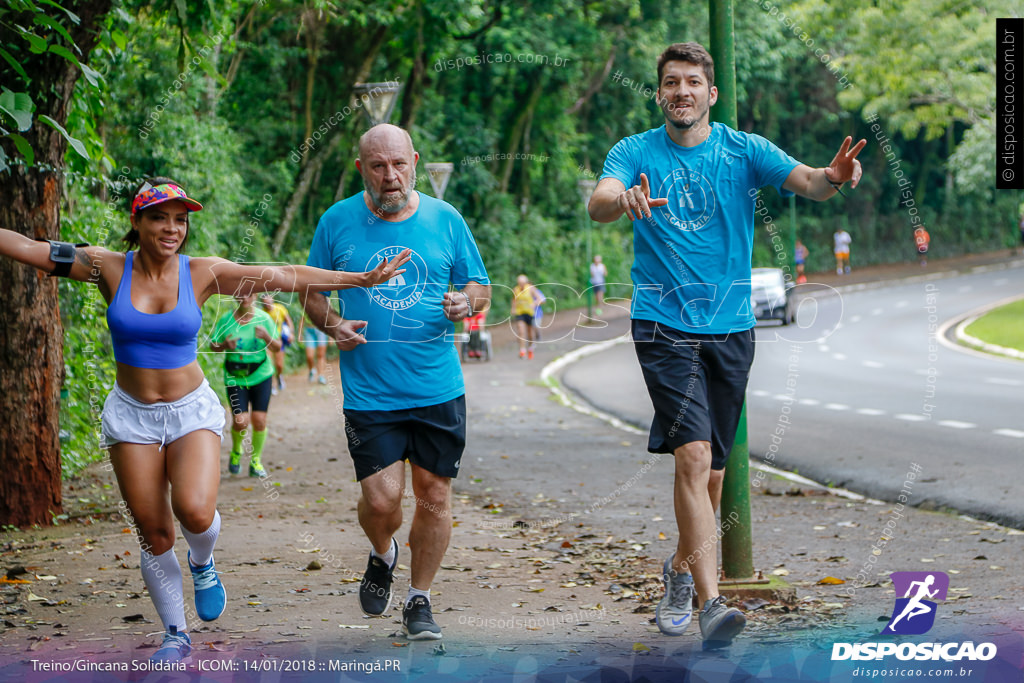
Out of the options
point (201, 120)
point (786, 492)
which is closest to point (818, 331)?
point (201, 120)

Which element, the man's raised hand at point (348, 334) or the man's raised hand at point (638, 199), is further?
the man's raised hand at point (348, 334)

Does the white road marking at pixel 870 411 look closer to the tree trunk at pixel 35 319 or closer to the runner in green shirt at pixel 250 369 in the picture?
the runner in green shirt at pixel 250 369

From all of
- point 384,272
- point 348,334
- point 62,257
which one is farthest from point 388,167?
point 62,257

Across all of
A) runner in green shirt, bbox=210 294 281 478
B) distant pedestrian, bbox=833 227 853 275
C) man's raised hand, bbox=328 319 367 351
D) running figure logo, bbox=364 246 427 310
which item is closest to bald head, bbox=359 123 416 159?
running figure logo, bbox=364 246 427 310

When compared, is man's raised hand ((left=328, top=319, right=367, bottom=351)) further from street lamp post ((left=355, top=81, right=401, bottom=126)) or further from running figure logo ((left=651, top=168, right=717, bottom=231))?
street lamp post ((left=355, top=81, right=401, bottom=126))

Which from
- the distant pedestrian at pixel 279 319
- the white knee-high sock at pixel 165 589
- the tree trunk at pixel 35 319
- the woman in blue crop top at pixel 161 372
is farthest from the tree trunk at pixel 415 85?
the white knee-high sock at pixel 165 589

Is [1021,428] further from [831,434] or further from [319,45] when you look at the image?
[319,45]

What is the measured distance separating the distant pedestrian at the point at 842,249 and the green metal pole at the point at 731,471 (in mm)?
44885

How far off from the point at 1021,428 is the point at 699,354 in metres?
7.98

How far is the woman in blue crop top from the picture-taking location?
4.63 metres

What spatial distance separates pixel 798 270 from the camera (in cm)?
4862

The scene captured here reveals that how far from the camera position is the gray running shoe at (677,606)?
4.82 metres

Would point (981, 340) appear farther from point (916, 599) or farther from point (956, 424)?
point (916, 599)

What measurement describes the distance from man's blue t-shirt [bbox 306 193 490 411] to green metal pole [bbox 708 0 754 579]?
4.57ft
